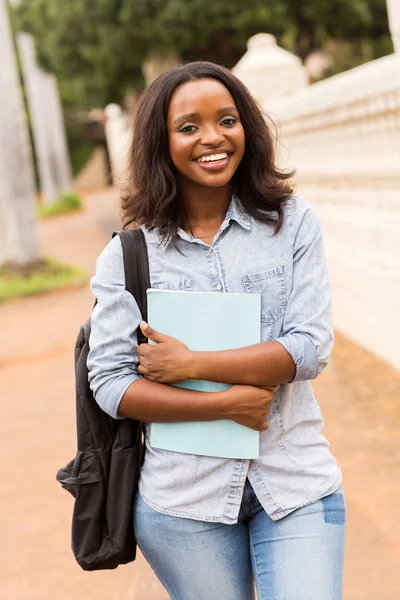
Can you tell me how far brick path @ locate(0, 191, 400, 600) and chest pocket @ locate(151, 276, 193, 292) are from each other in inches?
60.7

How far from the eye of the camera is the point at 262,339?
1.91 metres

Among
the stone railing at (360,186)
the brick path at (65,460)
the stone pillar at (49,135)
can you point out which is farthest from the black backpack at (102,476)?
the stone pillar at (49,135)

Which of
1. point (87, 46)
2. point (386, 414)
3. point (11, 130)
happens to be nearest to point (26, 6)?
point (87, 46)

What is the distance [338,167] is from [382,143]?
87 cm

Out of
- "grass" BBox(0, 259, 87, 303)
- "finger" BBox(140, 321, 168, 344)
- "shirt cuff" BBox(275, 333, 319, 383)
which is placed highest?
"finger" BBox(140, 321, 168, 344)

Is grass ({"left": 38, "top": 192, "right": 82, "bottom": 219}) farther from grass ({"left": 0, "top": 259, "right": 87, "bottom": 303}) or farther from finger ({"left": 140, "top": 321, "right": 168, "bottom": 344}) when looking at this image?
finger ({"left": 140, "top": 321, "right": 168, "bottom": 344})

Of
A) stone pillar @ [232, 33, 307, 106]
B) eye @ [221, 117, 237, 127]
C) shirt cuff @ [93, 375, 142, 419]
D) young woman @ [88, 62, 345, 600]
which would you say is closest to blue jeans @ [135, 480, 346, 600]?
young woman @ [88, 62, 345, 600]

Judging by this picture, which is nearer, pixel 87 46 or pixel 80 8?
pixel 80 8

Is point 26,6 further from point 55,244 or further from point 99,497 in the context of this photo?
point 99,497

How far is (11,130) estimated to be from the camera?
38.2 feet

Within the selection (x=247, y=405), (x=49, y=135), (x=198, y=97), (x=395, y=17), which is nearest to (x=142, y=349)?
(x=247, y=405)

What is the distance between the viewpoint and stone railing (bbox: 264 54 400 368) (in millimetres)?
4945

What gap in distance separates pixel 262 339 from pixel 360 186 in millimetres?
3909

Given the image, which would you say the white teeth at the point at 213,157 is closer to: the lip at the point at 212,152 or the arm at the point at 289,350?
the lip at the point at 212,152
